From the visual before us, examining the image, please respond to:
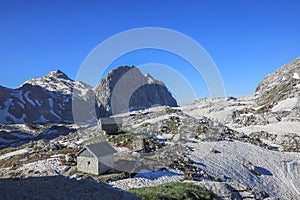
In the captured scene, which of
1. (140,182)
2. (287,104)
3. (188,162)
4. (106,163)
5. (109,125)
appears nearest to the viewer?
(140,182)

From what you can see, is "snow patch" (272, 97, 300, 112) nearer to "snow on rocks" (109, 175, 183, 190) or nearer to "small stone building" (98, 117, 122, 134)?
"small stone building" (98, 117, 122, 134)

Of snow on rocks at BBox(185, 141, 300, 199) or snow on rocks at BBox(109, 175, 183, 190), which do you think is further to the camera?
snow on rocks at BBox(185, 141, 300, 199)

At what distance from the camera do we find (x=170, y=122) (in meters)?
56.1

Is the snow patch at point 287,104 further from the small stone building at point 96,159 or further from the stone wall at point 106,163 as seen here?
the small stone building at point 96,159

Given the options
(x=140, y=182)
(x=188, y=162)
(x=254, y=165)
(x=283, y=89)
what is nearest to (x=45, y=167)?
(x=140, y=182)

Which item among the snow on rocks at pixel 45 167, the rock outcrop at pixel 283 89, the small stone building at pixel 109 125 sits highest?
the rock outcrop at pixel 283 89

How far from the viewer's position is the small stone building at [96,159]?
88.2ft

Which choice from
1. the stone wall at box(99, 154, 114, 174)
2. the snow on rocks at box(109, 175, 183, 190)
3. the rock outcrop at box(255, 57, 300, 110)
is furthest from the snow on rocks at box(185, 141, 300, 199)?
the rock outcrop at box(255, 57, 300, 110)

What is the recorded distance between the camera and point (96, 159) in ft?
87.8

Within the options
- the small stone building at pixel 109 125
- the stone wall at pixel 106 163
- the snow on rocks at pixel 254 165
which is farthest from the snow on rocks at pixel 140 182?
the small stone building at pixel 109 125

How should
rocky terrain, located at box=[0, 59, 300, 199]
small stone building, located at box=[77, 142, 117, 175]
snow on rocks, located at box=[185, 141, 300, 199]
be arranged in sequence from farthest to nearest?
snow on rocks, located at box=[185, 141, 300, 199]
small stone building, located at box=[77, 142, 117, 175]
rocky terrain, located at box=[0, 59, 300, 199]

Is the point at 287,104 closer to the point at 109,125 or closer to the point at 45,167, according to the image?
the point at 109,125

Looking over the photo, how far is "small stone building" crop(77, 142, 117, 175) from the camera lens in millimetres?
26891

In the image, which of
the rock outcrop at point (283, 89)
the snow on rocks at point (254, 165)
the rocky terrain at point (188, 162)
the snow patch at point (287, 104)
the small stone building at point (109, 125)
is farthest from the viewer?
the rock outcrop at point (283, 89)
